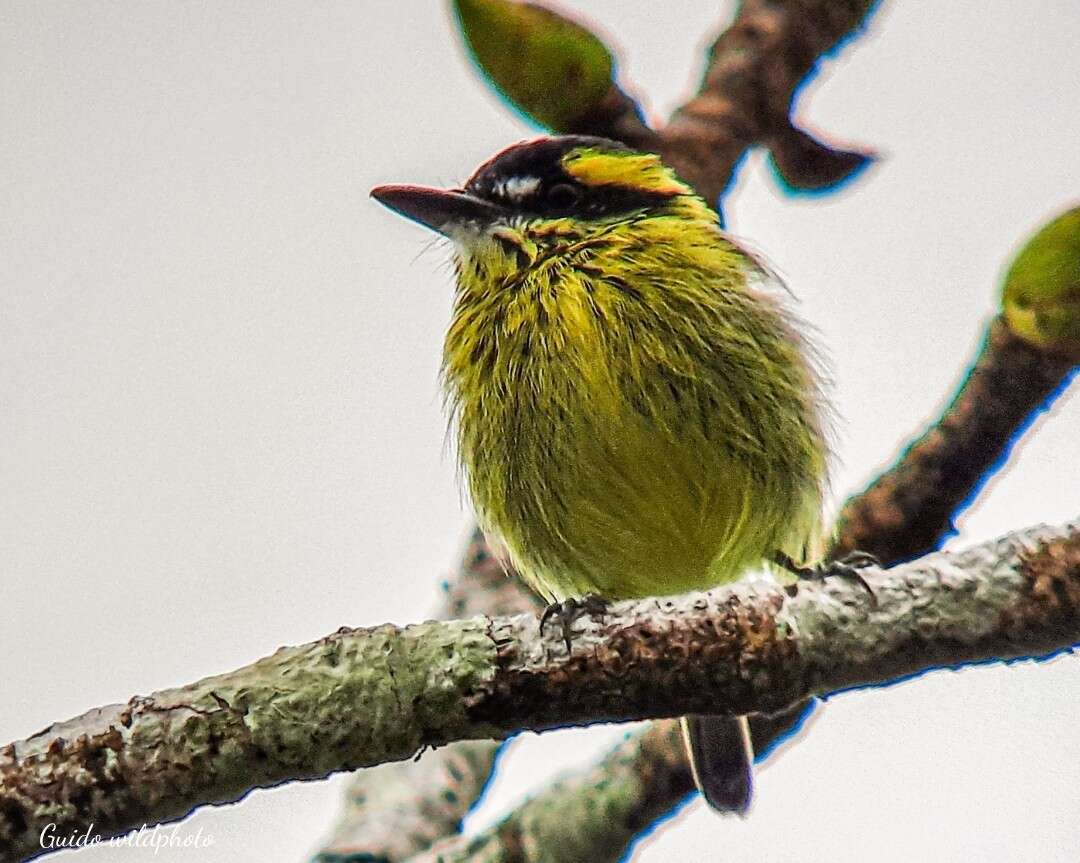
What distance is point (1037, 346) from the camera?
238 centimetres

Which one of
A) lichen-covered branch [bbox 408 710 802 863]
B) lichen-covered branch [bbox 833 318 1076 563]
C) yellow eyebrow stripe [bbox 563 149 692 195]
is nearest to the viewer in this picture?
lichen-covered branch [bbox 833 318 1076 563]

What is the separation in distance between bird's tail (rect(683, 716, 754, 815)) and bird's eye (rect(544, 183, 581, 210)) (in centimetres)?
128

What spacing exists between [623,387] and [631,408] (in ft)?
0.16

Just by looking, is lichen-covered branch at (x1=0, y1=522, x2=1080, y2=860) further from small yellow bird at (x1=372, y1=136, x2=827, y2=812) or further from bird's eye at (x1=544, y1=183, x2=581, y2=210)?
bird's eye at (x1=544, y1=183, x2=581, y2=210)

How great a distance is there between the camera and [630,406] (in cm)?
300

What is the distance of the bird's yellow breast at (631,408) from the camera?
9.93 ft

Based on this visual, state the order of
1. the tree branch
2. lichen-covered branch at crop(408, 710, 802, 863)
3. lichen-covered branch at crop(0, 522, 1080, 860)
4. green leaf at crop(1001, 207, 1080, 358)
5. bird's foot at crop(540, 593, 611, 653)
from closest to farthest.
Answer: lichen-covered branch at crop(0, 522, 1080, 860)
bird's foot at crop(540, 593, 611, 653)
green leaf at crop(1001, 207, 1080, 358)
lichen-covered branch at crop(408, 710, 802, 863)
the tree branch

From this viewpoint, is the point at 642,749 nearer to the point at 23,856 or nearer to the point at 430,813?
the point at 430,813

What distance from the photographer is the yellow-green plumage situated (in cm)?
303

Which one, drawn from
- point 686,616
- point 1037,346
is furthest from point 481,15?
point 686,616

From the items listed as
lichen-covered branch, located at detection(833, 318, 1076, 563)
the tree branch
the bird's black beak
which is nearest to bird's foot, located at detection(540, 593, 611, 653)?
lichen-covered branch, located at detection(833, 318, 1076, 563)

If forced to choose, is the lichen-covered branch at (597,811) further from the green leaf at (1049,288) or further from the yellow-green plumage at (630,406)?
the green leaf at (1049,288)

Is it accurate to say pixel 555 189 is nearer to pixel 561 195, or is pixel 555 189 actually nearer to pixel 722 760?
pixel 561 195

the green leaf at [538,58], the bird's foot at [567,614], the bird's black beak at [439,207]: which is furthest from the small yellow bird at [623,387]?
the bird's foot at [567,614]
